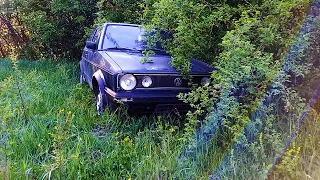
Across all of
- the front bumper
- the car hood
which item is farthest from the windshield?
the front bumper

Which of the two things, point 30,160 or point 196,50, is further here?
point 196,50

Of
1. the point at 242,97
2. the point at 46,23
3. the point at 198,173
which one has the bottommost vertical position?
the point at 198,173

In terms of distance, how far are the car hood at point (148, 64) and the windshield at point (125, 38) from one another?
274mm

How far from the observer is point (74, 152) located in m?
2.92

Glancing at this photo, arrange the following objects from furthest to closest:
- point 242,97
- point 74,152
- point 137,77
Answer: point 137,77, point 242,97, point 74,152

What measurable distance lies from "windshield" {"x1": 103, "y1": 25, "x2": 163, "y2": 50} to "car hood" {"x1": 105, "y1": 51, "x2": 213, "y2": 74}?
27cm

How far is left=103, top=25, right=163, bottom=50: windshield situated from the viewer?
452 cm

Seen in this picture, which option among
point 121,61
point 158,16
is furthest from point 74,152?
point 158,16

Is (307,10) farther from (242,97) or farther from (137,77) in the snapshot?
Answer: (137,77)

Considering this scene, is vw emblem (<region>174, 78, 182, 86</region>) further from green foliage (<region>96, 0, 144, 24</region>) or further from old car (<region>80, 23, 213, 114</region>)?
green foliage (<region>96, 0, 144, 24</region>)

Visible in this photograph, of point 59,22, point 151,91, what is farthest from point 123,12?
point 151,91

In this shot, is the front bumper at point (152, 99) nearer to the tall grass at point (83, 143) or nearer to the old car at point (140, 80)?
the old car at point (140, 80)

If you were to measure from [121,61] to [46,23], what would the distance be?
5.45 metres

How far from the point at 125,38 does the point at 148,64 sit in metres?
1.08
